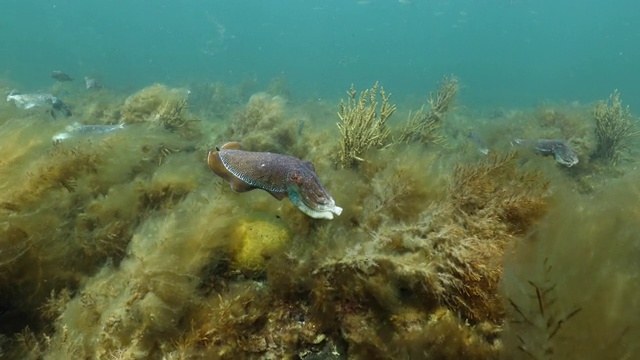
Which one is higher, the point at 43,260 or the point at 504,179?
the point at 504,179

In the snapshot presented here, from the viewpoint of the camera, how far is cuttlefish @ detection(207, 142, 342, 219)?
9.36 ft

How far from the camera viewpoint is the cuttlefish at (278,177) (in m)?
2.85

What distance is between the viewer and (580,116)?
33.9 feet

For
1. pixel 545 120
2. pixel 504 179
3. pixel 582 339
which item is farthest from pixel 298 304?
pixel 545 120

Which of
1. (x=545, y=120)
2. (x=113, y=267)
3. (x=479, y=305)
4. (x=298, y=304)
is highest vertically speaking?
(x=479, y=305)

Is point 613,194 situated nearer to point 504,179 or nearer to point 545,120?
point 504,179

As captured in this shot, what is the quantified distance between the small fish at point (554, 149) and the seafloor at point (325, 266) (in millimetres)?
2139

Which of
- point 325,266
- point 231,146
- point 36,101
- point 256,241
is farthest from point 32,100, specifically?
point 325,266

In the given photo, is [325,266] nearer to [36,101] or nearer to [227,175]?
[227,175]

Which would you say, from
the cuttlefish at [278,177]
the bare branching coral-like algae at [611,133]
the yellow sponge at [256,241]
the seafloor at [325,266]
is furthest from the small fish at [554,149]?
the yellow sponge at [256,241]

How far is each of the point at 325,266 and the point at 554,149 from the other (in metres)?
5.40

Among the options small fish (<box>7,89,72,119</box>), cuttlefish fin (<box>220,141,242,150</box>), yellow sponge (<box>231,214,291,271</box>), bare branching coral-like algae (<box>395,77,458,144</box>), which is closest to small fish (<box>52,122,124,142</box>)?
cuttlefish fin (<box>220,141,242,150</box>)

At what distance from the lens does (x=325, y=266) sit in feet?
8.68

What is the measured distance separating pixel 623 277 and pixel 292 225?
248cm
